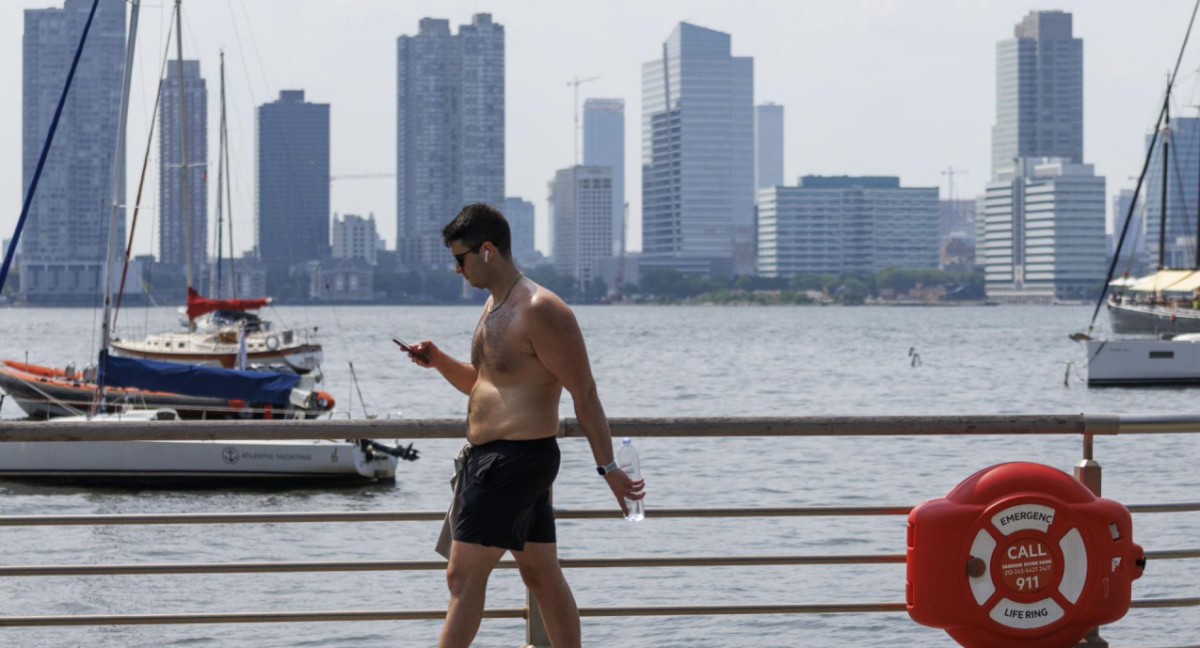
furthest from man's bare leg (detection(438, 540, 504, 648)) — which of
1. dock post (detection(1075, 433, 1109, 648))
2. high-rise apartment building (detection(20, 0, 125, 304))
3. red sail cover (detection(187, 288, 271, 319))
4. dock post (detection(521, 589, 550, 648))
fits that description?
high-rise apartment building (detection(20, 0, 125, 304))

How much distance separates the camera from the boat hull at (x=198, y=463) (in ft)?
88.0

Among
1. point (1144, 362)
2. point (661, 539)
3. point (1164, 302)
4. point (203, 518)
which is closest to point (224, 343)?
point (1144, 362)

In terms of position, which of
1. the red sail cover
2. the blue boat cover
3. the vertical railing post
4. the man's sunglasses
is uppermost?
the man's sunglasses

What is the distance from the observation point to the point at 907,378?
73.4m

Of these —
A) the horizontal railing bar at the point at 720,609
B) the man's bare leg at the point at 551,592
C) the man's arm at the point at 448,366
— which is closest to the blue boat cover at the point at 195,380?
the horizontal railing bar at the point at 720,609

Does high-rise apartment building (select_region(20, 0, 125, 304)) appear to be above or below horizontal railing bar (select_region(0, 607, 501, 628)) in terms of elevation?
above

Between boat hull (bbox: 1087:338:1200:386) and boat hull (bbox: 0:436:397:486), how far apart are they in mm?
34635

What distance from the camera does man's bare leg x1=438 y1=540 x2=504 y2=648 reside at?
5676mm

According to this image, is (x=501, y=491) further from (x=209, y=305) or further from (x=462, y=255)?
(x=209, y=305)

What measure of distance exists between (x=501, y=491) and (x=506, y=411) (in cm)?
27

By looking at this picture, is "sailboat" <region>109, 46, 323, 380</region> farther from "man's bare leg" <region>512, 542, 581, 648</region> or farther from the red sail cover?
"man's bare leg" <region>512, 542, 581, 648</region>

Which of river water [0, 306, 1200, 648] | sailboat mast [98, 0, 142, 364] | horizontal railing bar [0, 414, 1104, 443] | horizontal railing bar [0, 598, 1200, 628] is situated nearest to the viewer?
horizontal railing bar [0, 414, 1104, 443]

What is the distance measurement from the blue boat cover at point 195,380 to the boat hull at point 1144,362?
33.6 m

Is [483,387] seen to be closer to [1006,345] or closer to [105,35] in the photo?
[105,35]
